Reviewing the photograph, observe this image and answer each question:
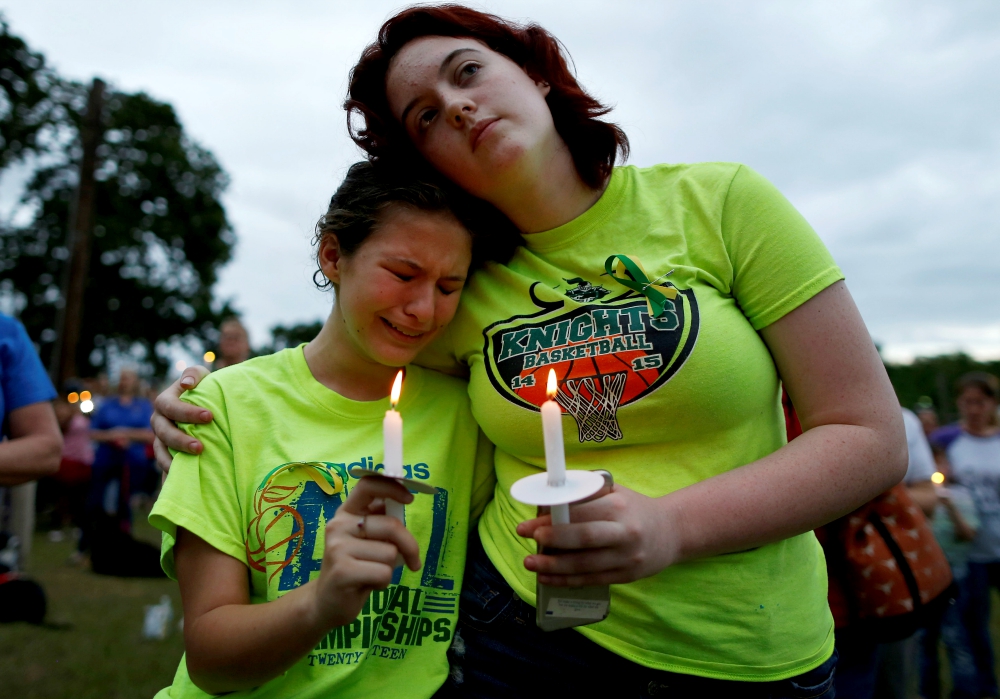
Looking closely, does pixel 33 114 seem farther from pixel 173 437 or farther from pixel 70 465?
pixel 173 437

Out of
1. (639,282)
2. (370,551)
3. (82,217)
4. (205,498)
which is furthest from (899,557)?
(82,217)

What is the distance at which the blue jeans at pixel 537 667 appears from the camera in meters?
1.62

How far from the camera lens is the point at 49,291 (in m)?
29.5

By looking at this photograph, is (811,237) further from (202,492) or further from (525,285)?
(202,492)

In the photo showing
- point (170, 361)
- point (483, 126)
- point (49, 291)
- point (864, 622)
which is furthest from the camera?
point (170, 361)

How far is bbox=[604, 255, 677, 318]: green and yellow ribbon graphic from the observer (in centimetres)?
167

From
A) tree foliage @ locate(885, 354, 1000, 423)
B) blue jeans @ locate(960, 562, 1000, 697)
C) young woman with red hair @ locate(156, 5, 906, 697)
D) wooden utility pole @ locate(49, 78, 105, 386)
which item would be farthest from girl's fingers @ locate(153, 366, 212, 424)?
tree foliage @ locate(885, 354, 1000, 423)

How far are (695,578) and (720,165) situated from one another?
999 millimetres

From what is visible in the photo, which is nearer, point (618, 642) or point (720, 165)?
point (618, 642)

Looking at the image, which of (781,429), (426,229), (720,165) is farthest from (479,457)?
(720,165)

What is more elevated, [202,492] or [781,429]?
[781,429]

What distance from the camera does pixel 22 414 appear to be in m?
3.19

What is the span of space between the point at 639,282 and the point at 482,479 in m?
0.78

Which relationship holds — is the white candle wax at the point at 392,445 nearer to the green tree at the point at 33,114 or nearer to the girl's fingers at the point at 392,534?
the girl's fingers at the point at 392,534
